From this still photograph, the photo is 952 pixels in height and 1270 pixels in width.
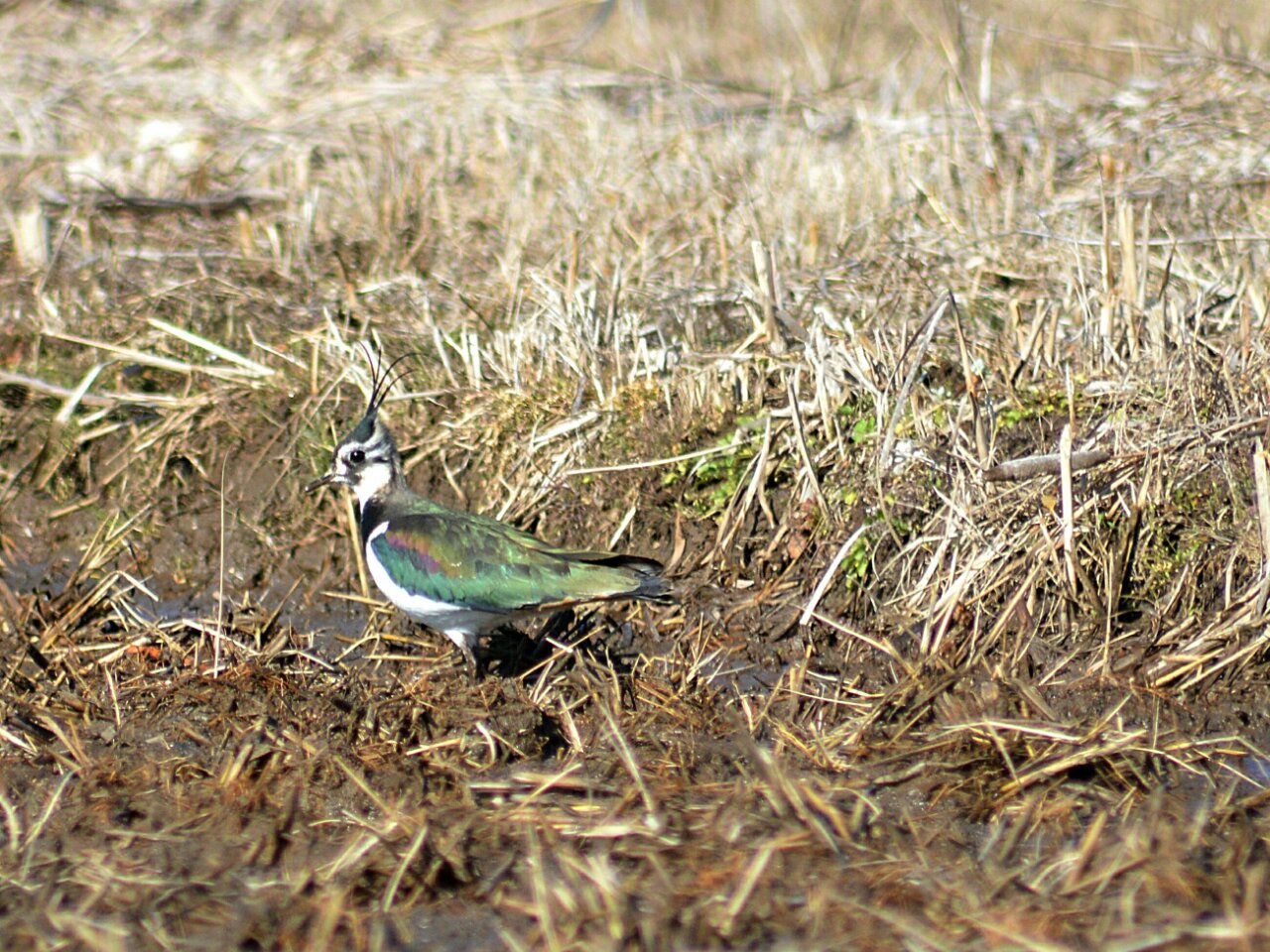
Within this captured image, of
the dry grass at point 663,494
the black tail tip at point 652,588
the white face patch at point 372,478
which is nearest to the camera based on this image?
the dry grass at point 663,494

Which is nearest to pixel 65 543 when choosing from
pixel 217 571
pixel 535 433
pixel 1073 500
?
pixel 217 571

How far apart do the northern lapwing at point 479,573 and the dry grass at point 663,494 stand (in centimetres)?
22

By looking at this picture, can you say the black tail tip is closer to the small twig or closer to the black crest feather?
the small twig

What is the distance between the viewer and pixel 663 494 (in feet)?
19.0

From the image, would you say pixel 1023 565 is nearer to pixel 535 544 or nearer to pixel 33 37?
pixel 535 544

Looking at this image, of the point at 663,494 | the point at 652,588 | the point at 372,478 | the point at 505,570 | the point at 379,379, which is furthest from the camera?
the point at 379,379

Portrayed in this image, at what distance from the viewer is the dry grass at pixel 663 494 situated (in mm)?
3764

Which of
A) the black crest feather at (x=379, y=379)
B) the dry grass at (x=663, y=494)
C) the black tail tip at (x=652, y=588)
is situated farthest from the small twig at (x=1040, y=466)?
the black crest feather at (x=379, y=379)

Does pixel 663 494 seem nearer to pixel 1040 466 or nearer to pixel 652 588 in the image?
pixel 652 588

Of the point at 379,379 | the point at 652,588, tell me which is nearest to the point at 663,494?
the point at 652,588

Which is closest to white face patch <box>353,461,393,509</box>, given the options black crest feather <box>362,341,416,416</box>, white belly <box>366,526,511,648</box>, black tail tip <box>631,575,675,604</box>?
black crest feather <box>362,341,416,416</box>

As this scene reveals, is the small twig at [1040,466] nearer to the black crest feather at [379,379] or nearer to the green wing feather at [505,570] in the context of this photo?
the green wing feather at [505,570]

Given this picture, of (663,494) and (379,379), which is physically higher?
(379,379)

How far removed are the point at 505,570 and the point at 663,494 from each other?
961 millimetres
